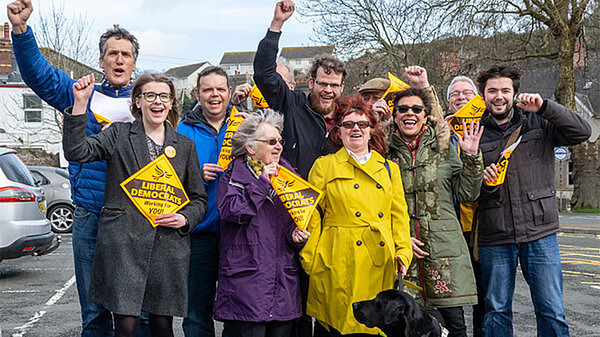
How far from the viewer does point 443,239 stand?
388cm

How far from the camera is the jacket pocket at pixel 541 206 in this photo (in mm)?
4070

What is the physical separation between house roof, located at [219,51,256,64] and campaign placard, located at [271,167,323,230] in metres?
106

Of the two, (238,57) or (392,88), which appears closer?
(392,88)

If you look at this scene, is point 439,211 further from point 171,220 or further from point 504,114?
point 171,220

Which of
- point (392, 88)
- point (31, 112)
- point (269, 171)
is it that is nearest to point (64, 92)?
point (269, 171)

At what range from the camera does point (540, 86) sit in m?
38.3

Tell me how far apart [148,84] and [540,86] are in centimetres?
3959

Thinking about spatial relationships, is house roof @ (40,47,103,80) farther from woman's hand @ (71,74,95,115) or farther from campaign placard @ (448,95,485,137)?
campaign placard @ (448,95,485,137)

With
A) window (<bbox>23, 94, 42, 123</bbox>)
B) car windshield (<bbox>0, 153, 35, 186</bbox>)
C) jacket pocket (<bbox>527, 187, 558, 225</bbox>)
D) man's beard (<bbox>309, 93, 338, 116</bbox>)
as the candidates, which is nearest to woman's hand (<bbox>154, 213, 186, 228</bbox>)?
man's beard (<bbox>309, 93, 338, 116</bbox>)

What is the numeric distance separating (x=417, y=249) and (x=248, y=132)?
57.5 inches

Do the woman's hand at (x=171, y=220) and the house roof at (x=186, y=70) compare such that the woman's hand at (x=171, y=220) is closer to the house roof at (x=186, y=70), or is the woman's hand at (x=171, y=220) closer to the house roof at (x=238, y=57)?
the house roof at (x=186, y=70)

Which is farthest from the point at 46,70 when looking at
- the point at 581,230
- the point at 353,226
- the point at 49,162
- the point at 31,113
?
the point at 31,113

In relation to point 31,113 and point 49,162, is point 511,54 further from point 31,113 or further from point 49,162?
point 31,113

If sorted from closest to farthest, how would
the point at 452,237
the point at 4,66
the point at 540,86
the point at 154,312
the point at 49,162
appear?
the point at 154,312, the point at 452,237, the point at 49,162, the point at 540,86, the point at 4,66
